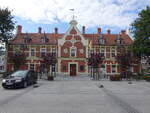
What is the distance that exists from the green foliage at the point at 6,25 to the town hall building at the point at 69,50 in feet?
12.6

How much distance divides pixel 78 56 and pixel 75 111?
96.8 feet

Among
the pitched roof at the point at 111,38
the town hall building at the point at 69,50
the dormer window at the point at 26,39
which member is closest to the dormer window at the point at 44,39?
the town hall building at the point at 69,50

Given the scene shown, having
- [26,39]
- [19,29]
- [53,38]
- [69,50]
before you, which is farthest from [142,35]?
[19,29]

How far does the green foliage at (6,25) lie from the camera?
30.3m

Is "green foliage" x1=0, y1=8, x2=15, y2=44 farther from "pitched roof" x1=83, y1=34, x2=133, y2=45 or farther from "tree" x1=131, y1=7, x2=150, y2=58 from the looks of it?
"tree" x1=131, y1=7, x2=150, y2=58

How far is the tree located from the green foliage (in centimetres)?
2450

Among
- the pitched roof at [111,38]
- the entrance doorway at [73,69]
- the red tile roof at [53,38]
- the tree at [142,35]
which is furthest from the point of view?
the pitched roof at [111,38]

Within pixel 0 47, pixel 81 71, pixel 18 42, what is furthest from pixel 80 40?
pixel 0 47

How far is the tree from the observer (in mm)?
29531

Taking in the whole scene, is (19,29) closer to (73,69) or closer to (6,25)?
(6,25)

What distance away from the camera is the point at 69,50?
36531mm

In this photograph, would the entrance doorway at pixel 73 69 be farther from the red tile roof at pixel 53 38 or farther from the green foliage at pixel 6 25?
the green foliage at pixel 6 25

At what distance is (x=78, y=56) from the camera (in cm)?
3631

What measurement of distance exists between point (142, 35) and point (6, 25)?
25992 mm
